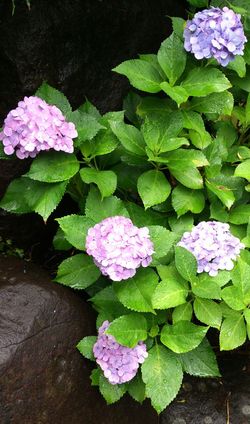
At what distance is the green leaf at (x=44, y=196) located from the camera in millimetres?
2338

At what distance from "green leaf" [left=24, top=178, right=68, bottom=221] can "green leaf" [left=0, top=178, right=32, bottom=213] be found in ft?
0.22

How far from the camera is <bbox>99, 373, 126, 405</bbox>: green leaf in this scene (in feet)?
7.47

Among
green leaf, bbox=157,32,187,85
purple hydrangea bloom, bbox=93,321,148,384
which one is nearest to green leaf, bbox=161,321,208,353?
purple hydrangea bloom, bbox=93,321,148,384

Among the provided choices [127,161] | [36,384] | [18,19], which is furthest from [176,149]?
[36,384]

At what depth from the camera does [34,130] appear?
223 centimetres

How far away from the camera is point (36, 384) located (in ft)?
7.18

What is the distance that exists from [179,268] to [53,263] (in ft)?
3.53

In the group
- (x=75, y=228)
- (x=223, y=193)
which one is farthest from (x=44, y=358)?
(x=223, y=193)

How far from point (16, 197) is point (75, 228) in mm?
402

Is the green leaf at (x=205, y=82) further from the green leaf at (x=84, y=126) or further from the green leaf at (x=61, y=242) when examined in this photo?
the green leaf at (x=61, y=242)

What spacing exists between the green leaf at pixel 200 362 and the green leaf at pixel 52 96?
1213 millimetres

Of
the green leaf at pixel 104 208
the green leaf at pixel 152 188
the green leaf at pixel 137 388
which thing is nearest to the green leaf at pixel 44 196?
the green leaf at pixel 104 208

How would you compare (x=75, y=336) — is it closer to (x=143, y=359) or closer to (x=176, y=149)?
(x=143, y=359)

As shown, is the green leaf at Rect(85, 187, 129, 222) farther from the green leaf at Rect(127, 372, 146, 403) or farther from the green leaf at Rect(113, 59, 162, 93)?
the green leaf at Rect(127, 372, 146, 403)
